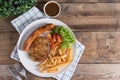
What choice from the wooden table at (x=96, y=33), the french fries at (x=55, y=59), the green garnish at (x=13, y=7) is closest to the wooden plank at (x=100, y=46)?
the wooden table at (x=96, y=33)

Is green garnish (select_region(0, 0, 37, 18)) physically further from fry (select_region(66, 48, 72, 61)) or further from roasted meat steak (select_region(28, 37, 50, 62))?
fry (select_region(66, 48, 72, 61))

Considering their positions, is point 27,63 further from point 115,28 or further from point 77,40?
point 115,28

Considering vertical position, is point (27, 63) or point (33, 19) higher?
point (33, 19)

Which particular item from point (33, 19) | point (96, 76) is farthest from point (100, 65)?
point (33, 19)

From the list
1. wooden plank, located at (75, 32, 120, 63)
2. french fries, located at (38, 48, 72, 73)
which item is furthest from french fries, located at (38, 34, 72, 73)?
wooden plank, located at (75, 32, 120, 63)

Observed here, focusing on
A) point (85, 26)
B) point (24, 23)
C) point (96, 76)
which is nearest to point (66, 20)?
point (85, 26)

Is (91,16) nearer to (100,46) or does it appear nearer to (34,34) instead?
(100,46)

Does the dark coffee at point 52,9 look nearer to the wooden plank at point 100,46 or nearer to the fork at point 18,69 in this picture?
the wooden plank at point 100,46
